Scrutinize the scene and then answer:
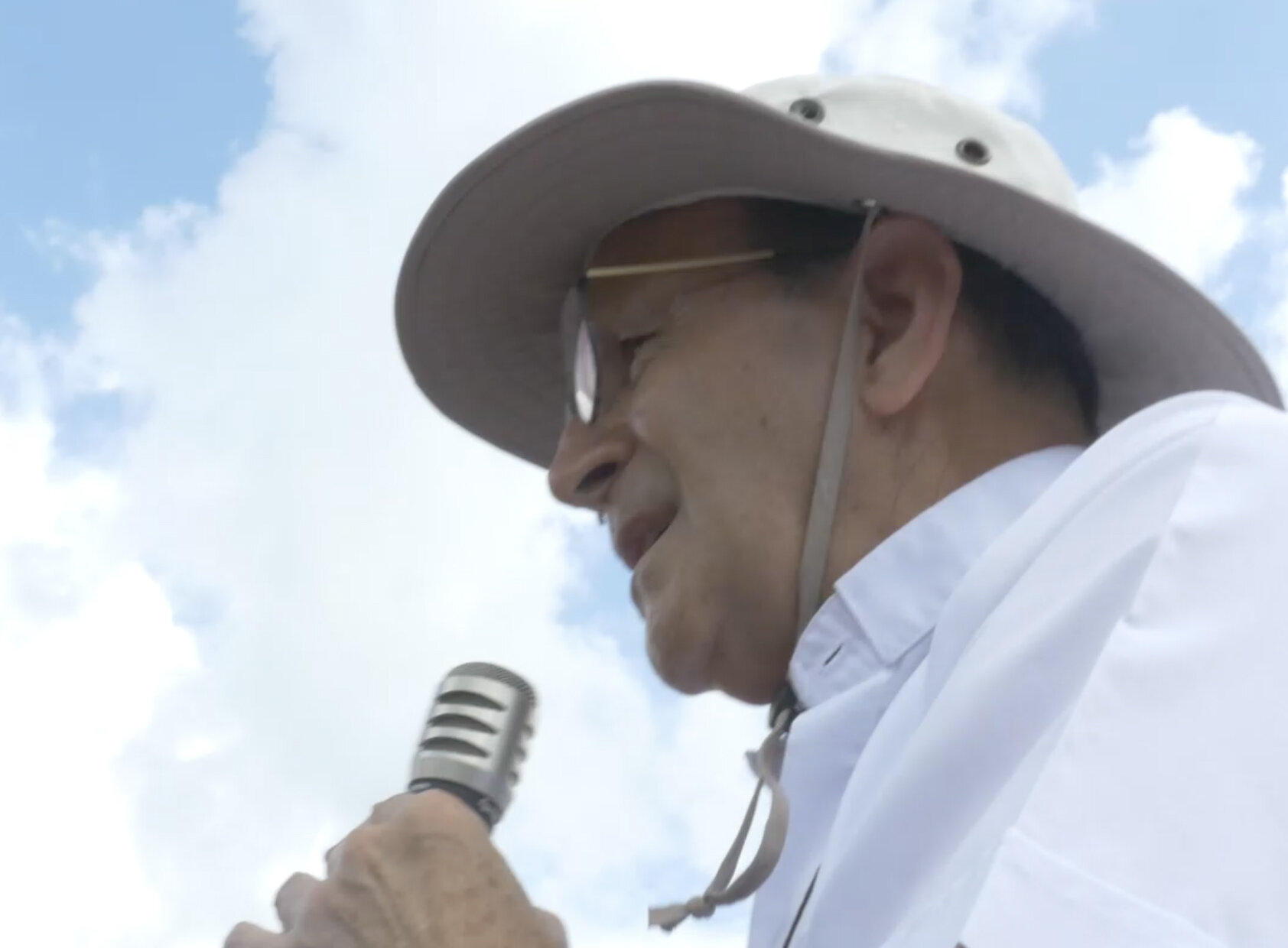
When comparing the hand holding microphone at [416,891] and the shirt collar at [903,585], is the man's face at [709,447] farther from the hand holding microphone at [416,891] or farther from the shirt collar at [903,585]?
the hand holding microphone at [416,891]

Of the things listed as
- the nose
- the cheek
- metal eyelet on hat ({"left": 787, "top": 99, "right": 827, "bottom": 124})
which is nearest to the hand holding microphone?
the cheek

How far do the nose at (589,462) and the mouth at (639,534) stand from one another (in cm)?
11

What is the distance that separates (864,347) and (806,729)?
64cm

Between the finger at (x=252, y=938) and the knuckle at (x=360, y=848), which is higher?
the knuckle at (x=360, y=848)

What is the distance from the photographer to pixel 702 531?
7.56 ft

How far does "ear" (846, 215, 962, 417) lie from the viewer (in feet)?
7.59

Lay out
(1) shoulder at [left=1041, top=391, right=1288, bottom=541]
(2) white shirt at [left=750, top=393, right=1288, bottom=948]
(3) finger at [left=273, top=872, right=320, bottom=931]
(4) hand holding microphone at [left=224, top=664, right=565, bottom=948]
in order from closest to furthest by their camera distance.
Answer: (2) white shirt at [left=750, top=393, right=1288, bottom=948] < (1) shoulder at [left=1041, top=391, right=1288, bottom=541] < (4) hand holding microphone at [left=224, top=664, right=565, bottom=948] < (3) finger at [left=273, top=872, right=320, bottom=931]

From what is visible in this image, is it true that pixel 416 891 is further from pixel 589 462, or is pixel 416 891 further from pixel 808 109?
pixel 808 109

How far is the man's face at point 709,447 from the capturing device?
7.44 feet

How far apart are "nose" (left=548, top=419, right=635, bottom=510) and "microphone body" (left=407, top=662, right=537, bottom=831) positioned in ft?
2.03

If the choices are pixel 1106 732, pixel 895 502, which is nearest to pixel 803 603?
pixel 895 502

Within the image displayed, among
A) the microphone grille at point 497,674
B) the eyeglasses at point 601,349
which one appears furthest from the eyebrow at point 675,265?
the microphone grille at point 497,674

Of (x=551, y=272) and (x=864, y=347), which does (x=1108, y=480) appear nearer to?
(x=864, y=347)

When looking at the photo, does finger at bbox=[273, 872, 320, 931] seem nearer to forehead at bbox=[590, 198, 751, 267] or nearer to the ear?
the ear
